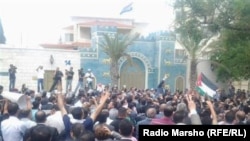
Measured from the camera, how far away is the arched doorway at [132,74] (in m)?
33.1

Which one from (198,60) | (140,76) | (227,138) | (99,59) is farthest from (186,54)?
(227,138)

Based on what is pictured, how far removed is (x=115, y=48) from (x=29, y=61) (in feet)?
18.1

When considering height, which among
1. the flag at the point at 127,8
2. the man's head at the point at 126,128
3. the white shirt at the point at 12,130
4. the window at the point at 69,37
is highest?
the flag at the point at 127,8

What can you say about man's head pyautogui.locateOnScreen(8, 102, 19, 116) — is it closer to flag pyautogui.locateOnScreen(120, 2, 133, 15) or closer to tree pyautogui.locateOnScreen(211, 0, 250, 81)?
tree pyautogui.locateOnScreen(211, 0, 250, 81)

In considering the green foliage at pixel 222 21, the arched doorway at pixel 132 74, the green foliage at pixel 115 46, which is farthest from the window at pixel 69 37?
the green foliage at pixel 222 21

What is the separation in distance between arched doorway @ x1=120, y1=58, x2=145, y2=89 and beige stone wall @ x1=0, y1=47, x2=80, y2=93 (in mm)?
3962

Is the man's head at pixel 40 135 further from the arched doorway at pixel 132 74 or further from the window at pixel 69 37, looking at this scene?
the window at pixel 69 37

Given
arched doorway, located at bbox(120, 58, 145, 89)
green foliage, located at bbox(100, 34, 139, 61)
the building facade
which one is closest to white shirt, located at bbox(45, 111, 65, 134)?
green foliage, located at bbox(100, 34, 139, 61)

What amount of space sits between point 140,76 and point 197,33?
1557 cm

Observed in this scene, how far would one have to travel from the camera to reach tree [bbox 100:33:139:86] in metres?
30.6

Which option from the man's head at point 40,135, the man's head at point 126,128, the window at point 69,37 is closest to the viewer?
the man's head at point 40,135

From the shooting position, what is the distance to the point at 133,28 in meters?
41.8

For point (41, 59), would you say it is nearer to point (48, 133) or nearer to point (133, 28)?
point (133, 28)

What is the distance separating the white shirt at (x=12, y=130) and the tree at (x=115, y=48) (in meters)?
23.6
